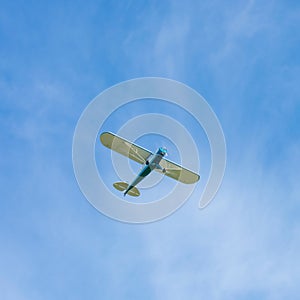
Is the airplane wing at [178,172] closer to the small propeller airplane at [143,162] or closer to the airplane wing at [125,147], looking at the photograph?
the small propeller airplane at [143,162]

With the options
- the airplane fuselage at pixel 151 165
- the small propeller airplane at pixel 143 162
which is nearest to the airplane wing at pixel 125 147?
the small propeller airplane at pixel 143 162

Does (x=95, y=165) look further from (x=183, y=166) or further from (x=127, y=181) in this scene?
(x=183, y=166)

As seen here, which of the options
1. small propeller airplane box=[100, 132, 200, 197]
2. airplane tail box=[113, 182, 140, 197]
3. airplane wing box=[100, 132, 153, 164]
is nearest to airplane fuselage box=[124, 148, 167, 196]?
small propeller airplane box=[100, 132, 200, 197]

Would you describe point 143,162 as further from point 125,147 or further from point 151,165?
point 125,147

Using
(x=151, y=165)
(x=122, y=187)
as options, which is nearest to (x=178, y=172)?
(x=151, y=165)

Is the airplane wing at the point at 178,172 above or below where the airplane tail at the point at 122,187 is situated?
above

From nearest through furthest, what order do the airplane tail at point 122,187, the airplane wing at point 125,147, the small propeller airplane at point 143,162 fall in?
the airplane wing at point 125,147 → the small propeller airplane at point 143,162 → the airplane tail at point 122,187
